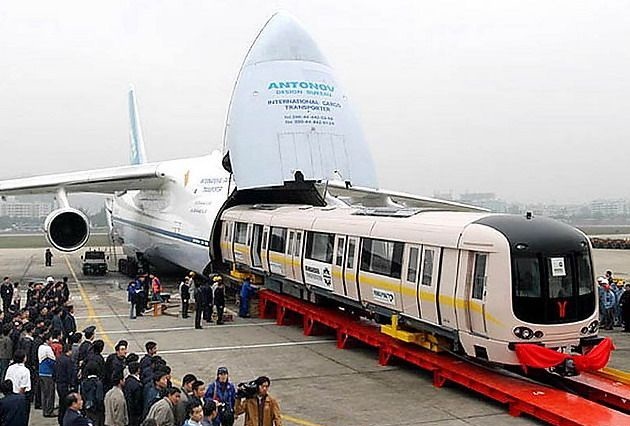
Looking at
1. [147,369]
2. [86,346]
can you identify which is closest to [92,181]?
[86,346]

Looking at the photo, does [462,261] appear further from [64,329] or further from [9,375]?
[64,329]

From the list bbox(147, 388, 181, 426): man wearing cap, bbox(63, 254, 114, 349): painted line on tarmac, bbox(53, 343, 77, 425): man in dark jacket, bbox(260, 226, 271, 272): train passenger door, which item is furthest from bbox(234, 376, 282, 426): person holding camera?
bbox(260, 226, 271, 272): train passenger door

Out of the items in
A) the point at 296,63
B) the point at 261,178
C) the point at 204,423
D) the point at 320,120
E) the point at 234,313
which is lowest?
the point at 234,313

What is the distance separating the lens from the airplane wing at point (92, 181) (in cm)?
2383

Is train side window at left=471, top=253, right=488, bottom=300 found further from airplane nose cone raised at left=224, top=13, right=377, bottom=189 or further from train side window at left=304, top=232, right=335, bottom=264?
airplane nose cone raised at left=224, top=13, right=377, bottom=189

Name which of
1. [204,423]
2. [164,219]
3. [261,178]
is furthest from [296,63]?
[204,423]

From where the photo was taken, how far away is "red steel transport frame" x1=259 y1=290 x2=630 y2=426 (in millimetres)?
8391

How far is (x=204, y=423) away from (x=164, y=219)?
1780 centimetres

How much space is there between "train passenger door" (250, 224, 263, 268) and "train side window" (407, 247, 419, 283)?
640 cm

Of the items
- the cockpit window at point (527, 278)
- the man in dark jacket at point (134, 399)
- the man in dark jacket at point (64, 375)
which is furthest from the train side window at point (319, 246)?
the man in dark jacket at point (134, 399)

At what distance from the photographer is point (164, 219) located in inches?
935

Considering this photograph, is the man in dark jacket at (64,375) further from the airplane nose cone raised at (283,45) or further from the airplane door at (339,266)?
the airplane nose cone raised at (283,45)

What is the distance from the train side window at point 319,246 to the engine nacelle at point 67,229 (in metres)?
11.4

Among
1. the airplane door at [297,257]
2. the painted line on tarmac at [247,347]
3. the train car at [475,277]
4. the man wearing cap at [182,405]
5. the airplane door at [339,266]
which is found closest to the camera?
the man wearing cap at [182,405]
